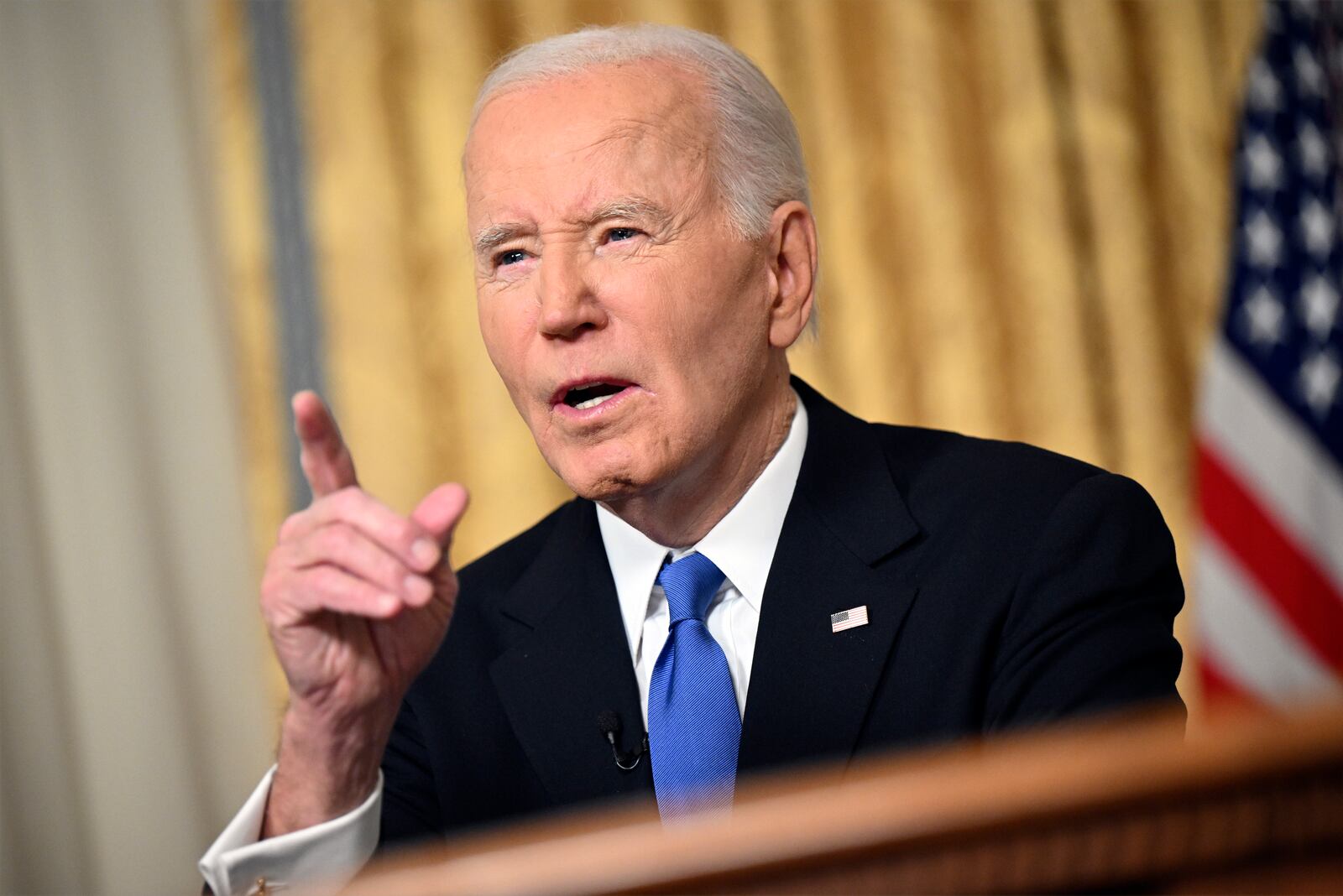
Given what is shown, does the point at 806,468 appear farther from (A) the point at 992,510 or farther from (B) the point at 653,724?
(B) the point at 653,724

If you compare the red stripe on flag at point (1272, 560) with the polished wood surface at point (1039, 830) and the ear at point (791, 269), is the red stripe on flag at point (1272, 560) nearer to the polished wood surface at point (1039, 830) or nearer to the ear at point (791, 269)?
the ear at point (791, 269)

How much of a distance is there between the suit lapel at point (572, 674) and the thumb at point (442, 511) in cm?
59

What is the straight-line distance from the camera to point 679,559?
1.89 metres

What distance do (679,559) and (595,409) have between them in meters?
0.27

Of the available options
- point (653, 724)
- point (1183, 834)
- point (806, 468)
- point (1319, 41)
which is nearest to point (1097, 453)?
point (1319, 41)

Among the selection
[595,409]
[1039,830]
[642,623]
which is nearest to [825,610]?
[642,623]

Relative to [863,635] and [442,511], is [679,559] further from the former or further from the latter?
[442,511]

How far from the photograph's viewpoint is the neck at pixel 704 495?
1900 mm

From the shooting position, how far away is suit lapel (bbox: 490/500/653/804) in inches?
72.3

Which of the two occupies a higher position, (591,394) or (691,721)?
(591,394)

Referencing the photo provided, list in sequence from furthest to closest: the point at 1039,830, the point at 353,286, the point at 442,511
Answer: the point at 353,286 → the point at 442,511 → the point at 1039,830

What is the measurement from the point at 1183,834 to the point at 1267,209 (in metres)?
3.62

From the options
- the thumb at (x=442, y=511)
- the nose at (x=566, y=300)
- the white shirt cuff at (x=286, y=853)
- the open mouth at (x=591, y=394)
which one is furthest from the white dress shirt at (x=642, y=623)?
the thumb at (x=442, y=511)

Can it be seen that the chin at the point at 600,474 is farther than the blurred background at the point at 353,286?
No
